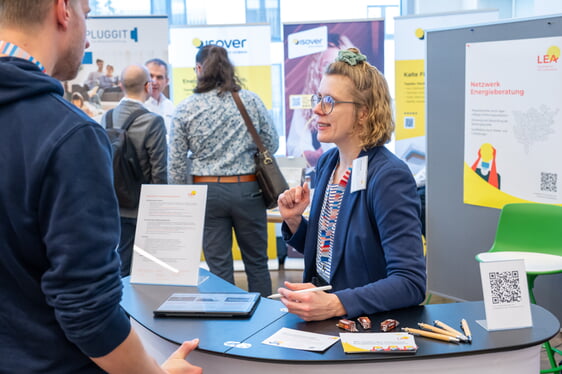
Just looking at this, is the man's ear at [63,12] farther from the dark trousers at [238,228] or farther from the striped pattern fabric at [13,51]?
the dark trousers at [238,228]

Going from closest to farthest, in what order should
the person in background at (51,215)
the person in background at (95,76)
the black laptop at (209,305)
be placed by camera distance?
the person in background at (51,215) < the black laptop at (209,305) < the person in background at (95,76)

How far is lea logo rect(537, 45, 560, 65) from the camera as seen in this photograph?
3.48 meters

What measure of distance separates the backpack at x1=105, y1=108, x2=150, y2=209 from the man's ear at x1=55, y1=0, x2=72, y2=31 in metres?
2.81

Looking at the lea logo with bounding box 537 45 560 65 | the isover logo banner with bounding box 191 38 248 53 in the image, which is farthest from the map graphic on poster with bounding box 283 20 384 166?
the lea logo with bounding box 537 45 560 65

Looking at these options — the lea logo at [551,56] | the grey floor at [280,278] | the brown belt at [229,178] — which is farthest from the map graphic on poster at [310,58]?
the lea logo at [551,56]

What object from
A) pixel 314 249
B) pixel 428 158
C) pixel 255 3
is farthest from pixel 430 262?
pixel 255 3

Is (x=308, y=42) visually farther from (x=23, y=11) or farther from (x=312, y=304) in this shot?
(x=23, y=11)

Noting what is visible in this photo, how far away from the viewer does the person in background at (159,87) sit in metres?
5.15

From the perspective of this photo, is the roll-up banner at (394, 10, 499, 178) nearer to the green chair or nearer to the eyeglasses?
the green chair

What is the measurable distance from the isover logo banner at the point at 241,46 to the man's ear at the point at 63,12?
448cm

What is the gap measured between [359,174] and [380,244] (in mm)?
244

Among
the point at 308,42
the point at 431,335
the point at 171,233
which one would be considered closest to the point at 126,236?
the point at 171,233

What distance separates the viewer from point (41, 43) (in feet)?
3.51

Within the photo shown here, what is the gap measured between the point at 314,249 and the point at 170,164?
189 centimetres
